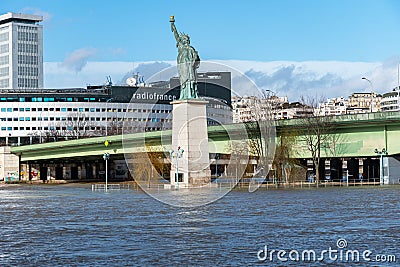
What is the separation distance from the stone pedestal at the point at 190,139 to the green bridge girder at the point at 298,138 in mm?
11546

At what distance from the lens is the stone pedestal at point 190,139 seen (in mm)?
81500

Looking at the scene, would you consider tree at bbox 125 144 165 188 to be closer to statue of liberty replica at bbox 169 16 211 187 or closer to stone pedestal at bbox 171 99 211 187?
statue of liberty replica at bbox 169 16 211 187

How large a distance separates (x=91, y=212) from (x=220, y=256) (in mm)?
24504

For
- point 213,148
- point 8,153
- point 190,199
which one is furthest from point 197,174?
point 8,153

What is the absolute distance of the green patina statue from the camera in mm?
84062

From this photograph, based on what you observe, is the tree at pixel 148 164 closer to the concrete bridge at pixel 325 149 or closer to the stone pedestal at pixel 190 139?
the concrete bridge at pixel 325 149

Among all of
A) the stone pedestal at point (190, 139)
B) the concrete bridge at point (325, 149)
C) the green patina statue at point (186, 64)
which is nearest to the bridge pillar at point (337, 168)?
the concrete bridge at point (325, 149)

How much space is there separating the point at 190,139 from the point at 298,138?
18.9 metres

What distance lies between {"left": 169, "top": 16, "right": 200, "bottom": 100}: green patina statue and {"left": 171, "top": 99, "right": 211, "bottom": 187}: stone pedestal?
1498mm

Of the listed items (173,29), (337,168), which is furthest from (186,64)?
(337,168)

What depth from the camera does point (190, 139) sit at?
8144 cm

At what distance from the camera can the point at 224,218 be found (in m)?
43.6

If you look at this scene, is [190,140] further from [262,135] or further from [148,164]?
[148,164]

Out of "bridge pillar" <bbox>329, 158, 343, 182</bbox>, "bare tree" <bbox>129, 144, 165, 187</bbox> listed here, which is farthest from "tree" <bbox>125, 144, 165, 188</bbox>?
"bridge pillar" <bbox>329, 158, 343, 182</bbox>
